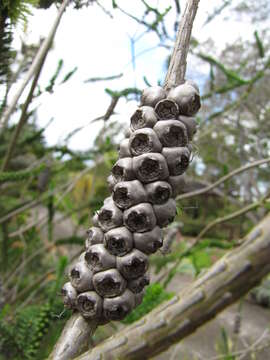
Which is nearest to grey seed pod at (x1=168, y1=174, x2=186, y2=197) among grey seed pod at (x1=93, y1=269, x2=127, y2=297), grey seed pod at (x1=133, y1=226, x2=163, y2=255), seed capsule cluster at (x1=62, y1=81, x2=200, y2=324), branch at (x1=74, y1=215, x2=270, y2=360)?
seed capsule cluster at (x1=62, y1=81, x2=200, y2=324)

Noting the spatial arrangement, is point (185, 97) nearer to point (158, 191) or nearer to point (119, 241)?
point (158, 191)

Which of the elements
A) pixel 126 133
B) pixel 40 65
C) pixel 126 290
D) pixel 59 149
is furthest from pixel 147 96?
pixel 59 149

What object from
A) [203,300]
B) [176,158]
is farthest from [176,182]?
[203,300]

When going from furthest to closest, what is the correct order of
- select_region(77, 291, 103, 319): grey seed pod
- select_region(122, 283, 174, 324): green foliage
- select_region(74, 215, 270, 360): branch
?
select_region(122, 283, 174, 324): green foliage < select_region(77, 291, 103, 319): grey seed pod < select_region(74, 215, 270, 360): branch

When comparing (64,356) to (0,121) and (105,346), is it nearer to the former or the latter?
(105,346)

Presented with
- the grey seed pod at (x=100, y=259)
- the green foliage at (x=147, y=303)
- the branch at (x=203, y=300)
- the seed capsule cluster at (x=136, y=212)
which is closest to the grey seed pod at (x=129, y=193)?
the seed capsule cluster at (x=136, y=212)

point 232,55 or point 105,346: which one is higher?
point 232,55

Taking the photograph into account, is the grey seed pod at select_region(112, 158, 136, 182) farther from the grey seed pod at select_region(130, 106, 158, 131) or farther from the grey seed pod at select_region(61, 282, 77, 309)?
the grey seed pod at select_region(61, 282, 77, 309)
